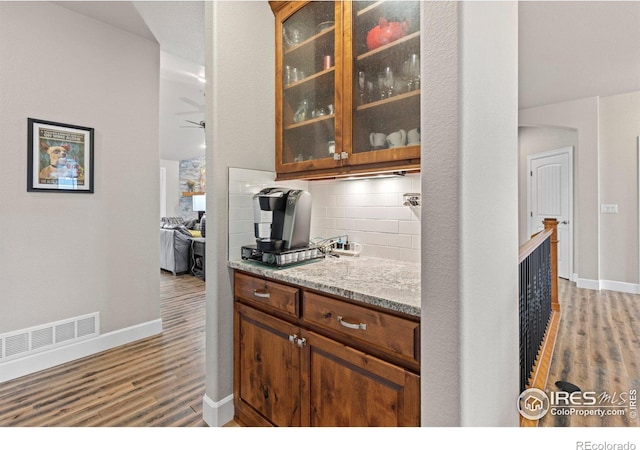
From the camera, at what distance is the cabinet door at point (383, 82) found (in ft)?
4.51

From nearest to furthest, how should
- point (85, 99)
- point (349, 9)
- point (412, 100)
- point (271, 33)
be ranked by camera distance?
point (412, 100) → point (349, 9) → point (271, 33) → point (85, 99)

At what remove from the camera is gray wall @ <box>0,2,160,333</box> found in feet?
7.09

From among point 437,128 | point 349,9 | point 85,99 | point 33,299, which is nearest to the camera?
point 437,128

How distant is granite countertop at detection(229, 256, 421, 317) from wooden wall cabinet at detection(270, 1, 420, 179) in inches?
19.0

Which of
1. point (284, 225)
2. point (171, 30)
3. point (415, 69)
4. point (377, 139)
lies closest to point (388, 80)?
point (415, 69)

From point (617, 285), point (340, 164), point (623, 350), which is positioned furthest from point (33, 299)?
point (617, 285)

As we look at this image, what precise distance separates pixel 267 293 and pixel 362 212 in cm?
78

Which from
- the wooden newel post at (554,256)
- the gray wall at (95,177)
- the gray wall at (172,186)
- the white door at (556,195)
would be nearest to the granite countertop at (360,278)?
the gray wall at (95,177)

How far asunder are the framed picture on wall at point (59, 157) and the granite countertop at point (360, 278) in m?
1.67

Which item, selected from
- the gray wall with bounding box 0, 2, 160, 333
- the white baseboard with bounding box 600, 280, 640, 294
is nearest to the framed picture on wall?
the gray wall with bounding box 0, 2, 160, 333

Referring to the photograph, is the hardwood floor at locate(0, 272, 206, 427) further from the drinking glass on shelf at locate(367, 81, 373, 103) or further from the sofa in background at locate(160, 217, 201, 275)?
the sofa in background at locate(160, 217, 201, 275)

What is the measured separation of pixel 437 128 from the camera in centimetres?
89

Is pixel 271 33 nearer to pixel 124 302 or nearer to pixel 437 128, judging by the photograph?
pixel 437 128

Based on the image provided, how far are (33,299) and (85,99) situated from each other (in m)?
1.54
